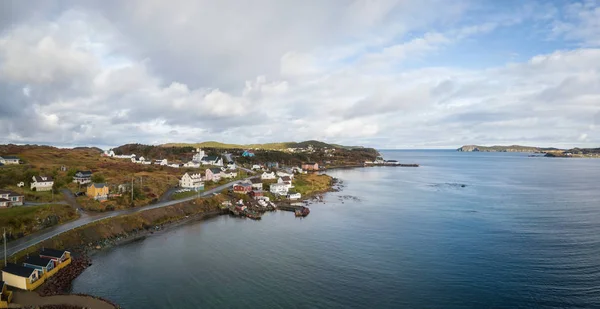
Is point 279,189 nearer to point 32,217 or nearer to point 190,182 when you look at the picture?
point 190,182

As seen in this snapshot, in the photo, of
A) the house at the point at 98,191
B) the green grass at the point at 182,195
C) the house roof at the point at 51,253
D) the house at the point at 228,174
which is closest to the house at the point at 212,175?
the house at the point at 228,174

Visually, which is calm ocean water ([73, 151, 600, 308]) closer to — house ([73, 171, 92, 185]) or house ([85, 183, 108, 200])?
house ([85, 183, 108, 200])

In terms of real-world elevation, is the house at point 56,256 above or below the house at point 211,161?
below

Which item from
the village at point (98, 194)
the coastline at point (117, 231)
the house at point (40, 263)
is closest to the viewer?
the house at point (40, 263)

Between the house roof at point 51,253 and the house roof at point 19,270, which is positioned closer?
the house roof at point 19,270

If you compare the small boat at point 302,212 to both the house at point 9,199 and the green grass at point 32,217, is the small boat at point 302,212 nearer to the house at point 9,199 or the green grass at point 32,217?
the green grass at point 32,217

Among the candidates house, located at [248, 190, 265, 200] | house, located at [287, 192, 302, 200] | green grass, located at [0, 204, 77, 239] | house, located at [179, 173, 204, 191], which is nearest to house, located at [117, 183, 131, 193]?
green grass, located at [0, 204, 77, 239]

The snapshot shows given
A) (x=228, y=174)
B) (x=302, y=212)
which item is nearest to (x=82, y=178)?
(x=228, y=174)

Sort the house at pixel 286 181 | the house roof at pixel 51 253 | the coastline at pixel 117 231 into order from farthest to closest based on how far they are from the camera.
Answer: the house at pixel 286 181, the house roof at pixel 51 253, the coastline at pixel 117 231
